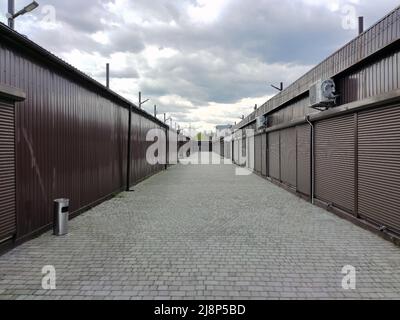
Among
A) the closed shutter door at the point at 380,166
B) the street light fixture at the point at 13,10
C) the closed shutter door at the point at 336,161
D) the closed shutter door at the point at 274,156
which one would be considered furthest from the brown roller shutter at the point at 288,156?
the street light fixture at the point at 13,10

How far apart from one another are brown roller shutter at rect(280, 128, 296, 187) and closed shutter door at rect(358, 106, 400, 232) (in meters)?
5.26

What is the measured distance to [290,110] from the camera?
13570 millimetres

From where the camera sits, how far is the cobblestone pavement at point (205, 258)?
4.13 m

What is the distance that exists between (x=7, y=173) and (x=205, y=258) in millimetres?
3485

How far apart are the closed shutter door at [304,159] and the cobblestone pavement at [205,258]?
87.1 inches

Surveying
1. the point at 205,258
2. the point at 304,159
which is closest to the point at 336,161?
the point at 304,159

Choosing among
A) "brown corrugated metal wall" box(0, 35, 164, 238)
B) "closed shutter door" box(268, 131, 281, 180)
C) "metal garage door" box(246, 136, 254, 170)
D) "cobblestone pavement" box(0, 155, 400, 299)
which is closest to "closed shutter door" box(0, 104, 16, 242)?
"brown corrugated metal wall" box(0, 35, 164, 238)

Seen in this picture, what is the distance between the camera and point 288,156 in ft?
44.3

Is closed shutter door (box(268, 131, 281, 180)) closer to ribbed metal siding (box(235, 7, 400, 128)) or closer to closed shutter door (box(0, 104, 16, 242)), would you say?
ribbed metal siding (box(235, 7, 400, 128))

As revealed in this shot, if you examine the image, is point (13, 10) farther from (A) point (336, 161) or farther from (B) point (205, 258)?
(A) point (336, 161)

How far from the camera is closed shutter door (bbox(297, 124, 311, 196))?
35.8 ft

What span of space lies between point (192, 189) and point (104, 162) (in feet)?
13.6

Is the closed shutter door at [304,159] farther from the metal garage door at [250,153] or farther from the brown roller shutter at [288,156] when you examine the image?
the metal garage door at [250,153]

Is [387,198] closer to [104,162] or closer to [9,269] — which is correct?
[9,269]
